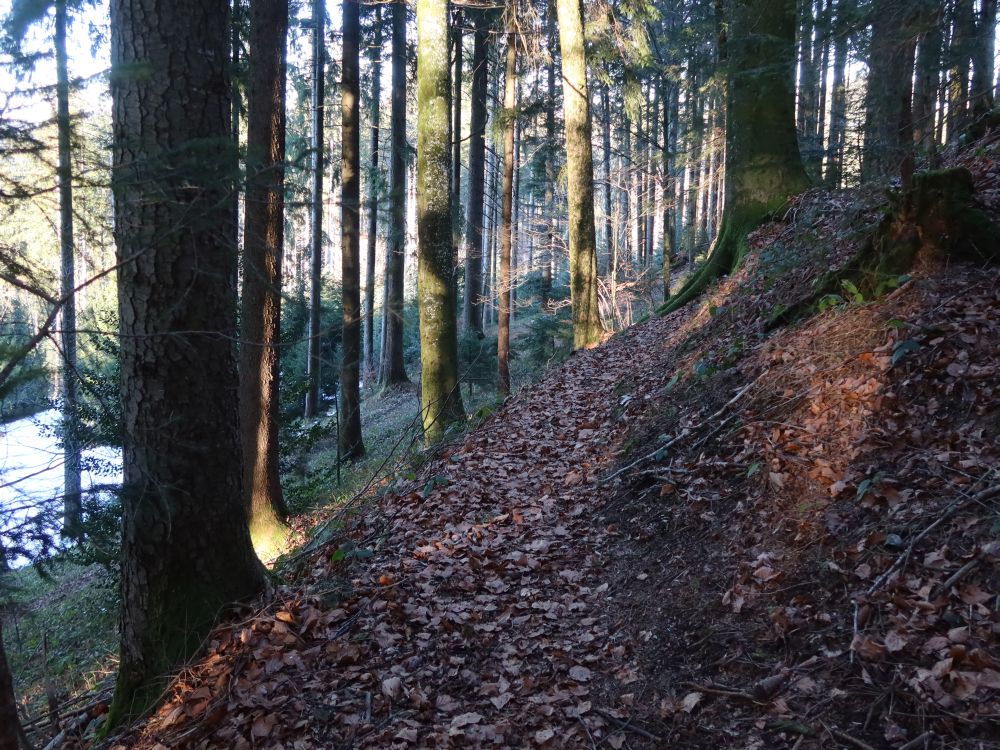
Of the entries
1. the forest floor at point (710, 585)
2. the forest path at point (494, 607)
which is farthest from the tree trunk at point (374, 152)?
the forest floor at point (710, 585)

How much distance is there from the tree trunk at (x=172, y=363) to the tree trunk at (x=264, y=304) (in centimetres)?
386

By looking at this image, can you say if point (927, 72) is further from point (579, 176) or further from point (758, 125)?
point (579, 176)

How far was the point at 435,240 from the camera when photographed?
997 cm

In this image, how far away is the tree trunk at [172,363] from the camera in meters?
3.97

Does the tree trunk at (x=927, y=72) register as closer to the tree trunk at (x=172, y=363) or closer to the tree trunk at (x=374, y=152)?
the tree trunk at (x=172, y=363)

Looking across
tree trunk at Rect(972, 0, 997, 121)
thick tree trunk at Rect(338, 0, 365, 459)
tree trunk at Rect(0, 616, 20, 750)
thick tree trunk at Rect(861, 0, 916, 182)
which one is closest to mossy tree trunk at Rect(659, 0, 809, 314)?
thick tree trunk at Rect(861, 0, 916, 182)

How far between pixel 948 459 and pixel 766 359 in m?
2.07

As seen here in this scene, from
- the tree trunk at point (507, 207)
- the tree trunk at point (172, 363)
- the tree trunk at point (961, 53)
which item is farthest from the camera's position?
the tree trunk at point (507, 207)

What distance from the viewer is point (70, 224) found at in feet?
12.5

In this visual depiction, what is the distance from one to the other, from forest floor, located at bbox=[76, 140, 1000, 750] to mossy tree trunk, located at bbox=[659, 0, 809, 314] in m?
2.99

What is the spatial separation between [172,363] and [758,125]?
8.53 metres

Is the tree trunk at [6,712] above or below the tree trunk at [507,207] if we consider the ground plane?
below

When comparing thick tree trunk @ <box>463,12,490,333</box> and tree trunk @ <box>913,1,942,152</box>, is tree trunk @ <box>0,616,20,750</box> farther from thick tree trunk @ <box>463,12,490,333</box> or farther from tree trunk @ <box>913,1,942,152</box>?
thick tree trunk @ <box>463,12,490,333</box>

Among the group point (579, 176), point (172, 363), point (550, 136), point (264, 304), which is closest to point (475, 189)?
point (550, 136)
